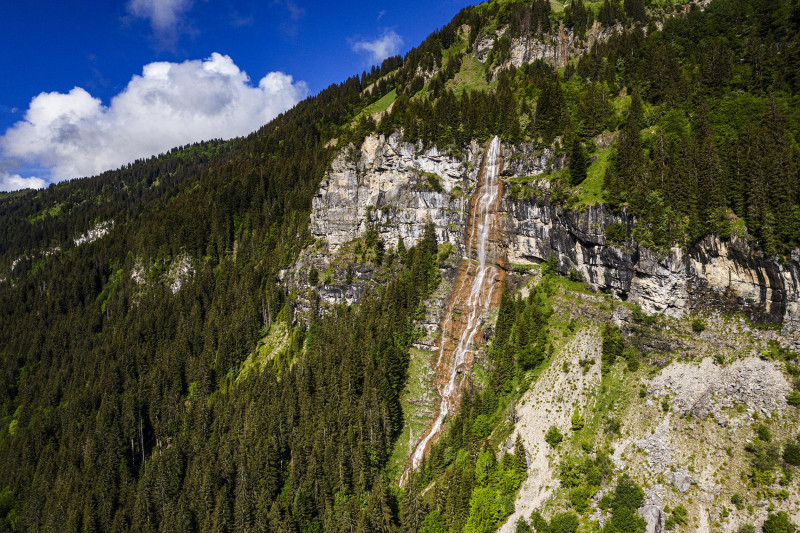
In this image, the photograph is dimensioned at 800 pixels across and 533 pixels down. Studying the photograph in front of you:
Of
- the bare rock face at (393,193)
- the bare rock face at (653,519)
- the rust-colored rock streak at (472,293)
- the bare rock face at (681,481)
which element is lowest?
the bare rock face at (653,519)

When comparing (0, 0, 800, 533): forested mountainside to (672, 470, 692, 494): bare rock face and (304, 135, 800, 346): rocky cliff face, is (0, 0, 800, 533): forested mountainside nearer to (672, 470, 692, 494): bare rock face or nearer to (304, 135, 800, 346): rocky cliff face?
(672, 470, 692, 494): bare rock face

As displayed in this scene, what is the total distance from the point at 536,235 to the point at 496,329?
830 inches

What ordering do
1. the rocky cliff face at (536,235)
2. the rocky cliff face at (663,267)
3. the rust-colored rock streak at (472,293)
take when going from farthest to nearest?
the rust-colored rock streak at (472,293) < the rocky cliff face at (536,235) < the rocky cliff face at (663,267)

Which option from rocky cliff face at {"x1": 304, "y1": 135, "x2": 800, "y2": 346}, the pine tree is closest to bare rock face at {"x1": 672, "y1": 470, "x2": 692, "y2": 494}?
rocky cliff face at {"x1": 304, "y1": 135, "x2": 800, "y2": 346}

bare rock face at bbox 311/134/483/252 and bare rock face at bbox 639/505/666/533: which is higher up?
bare rock face at bbox 311/134/483/252

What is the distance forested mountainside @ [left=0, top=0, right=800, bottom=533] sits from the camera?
50.2 meters

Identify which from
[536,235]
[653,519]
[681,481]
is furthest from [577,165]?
[653,519]

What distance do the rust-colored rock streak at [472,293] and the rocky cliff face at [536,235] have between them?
8.01ft

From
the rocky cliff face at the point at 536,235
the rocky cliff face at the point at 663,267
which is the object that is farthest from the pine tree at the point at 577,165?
the rocky cliff face at the point at 663,267

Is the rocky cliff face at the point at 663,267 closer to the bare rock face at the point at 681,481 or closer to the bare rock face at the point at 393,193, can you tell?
the bare rock face at the point at 393,193

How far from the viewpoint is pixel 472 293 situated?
3342 inches

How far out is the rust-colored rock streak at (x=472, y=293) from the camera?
254ft

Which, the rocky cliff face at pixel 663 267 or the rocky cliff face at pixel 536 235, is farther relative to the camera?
the rocky cliff face at pixel 536 235

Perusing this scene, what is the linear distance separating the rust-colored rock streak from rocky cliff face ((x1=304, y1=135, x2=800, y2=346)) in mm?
2441
